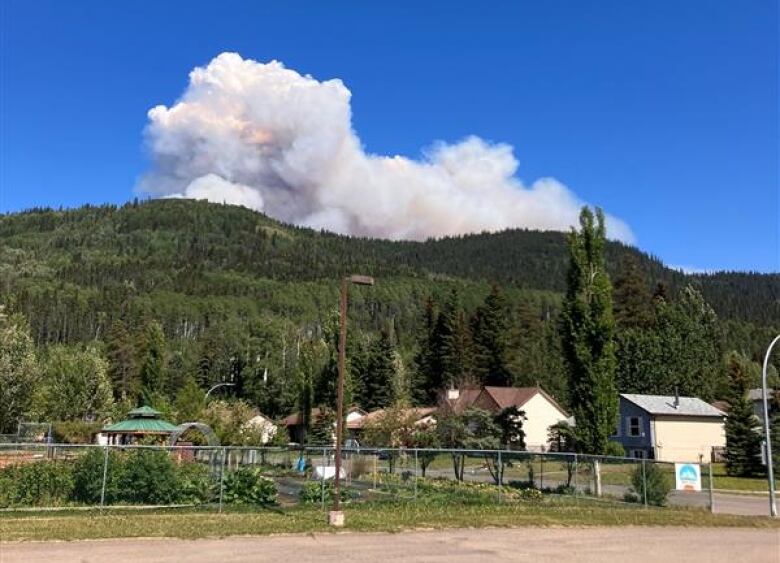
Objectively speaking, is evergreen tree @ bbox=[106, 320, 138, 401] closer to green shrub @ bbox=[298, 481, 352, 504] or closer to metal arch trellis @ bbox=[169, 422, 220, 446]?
metal arch trellis @ bbox=[169, 422, 220, 446]

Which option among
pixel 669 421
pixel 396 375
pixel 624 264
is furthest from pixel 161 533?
pixel 624 264

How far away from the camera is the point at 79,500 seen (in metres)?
19.9

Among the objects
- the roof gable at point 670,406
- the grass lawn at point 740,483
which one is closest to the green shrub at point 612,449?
the grass lawn at point 740,483

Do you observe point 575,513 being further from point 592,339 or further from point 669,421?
point 669,421

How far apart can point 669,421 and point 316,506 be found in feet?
141

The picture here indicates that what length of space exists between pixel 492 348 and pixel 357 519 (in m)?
69.5

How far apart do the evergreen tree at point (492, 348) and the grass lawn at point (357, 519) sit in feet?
200

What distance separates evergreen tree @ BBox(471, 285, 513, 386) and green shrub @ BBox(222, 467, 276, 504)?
217 ft

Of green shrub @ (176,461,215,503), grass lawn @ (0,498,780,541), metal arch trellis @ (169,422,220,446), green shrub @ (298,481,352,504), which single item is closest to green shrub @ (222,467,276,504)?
green shrub @ (176,461,215,503)

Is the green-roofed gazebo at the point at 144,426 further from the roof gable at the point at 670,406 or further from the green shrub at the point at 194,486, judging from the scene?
the roof gable at the point at 670,406

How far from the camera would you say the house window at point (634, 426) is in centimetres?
5694

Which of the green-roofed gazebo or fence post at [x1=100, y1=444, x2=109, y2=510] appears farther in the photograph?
the green-roofed gazebo

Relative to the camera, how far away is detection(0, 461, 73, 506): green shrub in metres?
19.5

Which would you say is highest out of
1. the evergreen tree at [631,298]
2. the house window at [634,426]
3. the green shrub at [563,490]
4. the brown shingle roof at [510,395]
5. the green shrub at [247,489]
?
the evergreen tree at [631,298]
